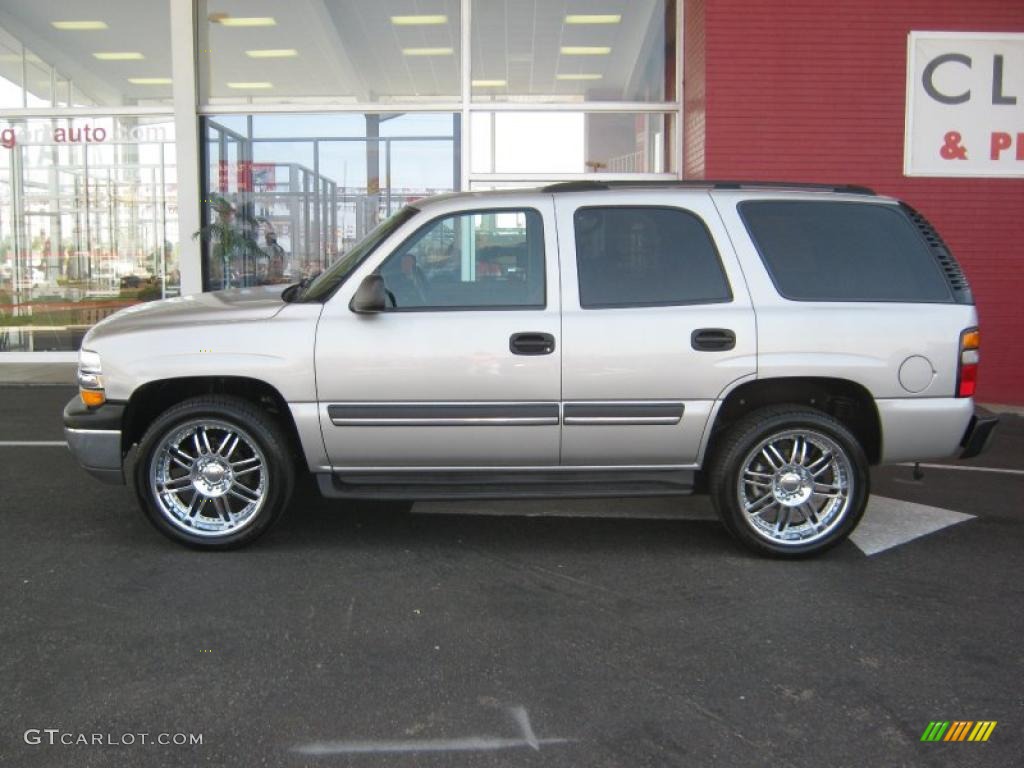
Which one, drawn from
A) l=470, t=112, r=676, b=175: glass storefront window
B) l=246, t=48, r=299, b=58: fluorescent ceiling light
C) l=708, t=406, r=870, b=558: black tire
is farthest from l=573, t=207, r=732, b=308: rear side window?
l=246, t=48, r=299, b=58: fluorescent ceiling light

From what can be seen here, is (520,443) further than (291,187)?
No

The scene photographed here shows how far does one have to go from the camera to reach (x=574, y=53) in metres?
12.6

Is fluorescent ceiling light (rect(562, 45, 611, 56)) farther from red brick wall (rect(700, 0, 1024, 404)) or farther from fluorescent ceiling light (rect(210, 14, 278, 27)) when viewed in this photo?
fluorescent ceiling light (rect(210, 14, 278, 27))

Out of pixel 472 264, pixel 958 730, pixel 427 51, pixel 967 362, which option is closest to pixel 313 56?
pixel 427 51

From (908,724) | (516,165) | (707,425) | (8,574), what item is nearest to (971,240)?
(516,165)

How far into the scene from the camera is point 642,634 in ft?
13.2

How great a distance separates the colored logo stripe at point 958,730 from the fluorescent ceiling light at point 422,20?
1119cm

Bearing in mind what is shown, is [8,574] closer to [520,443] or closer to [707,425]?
[520,443]

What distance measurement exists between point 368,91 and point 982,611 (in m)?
10.5

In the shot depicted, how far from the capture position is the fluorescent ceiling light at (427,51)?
1261 cm

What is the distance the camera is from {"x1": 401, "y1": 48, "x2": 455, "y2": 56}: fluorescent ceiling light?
12.6 meters

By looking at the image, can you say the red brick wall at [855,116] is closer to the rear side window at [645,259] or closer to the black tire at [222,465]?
the rear side window at [645,259]

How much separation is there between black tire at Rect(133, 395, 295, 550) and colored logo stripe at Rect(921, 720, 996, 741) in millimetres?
3131

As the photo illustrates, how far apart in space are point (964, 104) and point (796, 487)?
7.37 meters
